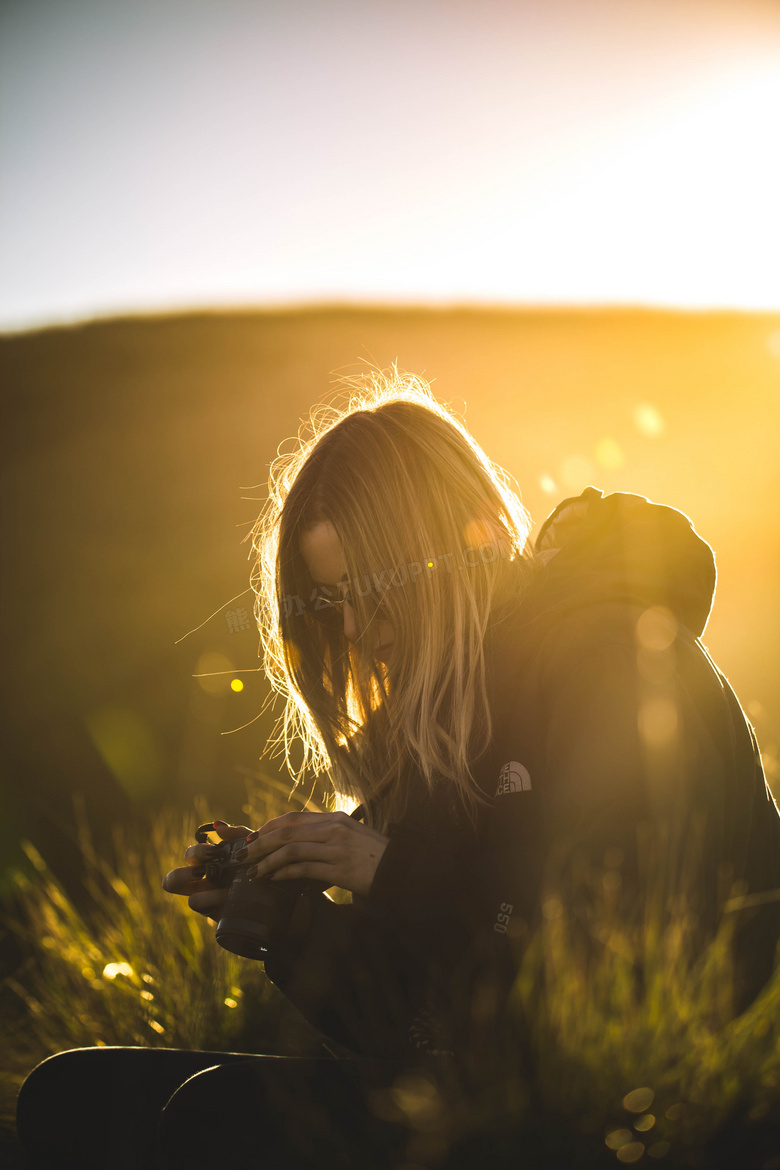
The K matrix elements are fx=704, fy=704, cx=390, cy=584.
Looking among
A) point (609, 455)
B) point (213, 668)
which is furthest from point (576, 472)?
point (213, 668)

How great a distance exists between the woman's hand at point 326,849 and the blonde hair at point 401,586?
0.35 meters

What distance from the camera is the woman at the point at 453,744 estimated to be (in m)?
1.44

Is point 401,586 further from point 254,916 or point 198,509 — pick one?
point 198,509

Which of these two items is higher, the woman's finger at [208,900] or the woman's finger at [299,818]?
the woman's finger at [299,818]

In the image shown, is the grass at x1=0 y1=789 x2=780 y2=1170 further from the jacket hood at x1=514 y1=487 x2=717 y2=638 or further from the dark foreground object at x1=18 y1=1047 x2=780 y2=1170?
the jacket hood at x1=514 y1=487 x2=717 y2=638

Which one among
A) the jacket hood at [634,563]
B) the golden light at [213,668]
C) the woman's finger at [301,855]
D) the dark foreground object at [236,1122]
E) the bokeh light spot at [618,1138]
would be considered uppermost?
the jacket hood at [634,563]

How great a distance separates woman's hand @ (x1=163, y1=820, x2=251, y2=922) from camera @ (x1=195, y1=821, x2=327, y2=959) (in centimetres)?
19

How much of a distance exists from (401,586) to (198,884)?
1.02 meters

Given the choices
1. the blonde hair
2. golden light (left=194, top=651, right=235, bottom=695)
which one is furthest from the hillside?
the blonde hair

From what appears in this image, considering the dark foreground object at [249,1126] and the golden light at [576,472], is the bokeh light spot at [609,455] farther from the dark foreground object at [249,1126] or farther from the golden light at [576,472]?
the dark foreground object at [249,1126]

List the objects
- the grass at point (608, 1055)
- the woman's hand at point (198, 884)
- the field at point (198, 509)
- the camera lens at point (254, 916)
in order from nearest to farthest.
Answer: the grass at point (608, 1055) → the camera lens at point (254, 916) → the woman's hand at point (198, 884) → the field at point (198, 509)

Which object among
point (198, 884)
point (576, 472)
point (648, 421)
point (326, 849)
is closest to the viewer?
point (326, 849)

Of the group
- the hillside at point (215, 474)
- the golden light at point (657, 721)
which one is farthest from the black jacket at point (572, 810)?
the hillside at point (215, 474)

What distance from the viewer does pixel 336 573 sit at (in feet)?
7.11
